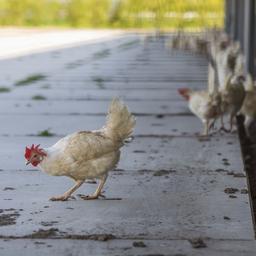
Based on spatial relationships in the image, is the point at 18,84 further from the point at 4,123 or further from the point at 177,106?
the point at 4,123

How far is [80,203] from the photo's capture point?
21.2 ft

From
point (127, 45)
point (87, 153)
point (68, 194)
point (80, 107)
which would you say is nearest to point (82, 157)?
point (87, 153)

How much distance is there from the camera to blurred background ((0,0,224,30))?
43.9 metres

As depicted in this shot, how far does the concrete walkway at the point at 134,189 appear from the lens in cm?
531

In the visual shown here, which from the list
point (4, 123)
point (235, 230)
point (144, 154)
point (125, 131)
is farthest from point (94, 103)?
point (235, 230)

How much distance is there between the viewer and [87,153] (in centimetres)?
641

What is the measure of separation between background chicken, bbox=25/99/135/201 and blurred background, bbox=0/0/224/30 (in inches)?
1394

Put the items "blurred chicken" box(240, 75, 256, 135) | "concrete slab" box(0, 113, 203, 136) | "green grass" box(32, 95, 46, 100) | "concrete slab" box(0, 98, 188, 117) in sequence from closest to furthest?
"blurred chicken" box(240, 75, 256, 135) → "concrete slab" box(0, 113, 203, 136) → "concrete slab" box(0, 98, 188, 117) → "green grass" box(32, 95, 46, 100)

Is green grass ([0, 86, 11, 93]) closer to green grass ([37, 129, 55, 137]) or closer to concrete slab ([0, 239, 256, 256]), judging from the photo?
green grass ([37, 129, 55, 137])

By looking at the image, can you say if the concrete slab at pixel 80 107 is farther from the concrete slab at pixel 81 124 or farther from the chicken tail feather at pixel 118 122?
the chicken tail feather at pixel 118 122

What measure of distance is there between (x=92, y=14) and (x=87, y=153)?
4650cm

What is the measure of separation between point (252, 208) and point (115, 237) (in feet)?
4.72

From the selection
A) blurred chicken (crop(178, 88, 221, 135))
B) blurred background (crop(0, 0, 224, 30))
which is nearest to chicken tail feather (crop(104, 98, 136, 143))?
blurred chicken (crop(178, 88, 221, 135))

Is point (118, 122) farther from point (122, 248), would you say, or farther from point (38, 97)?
point (38, 97)
